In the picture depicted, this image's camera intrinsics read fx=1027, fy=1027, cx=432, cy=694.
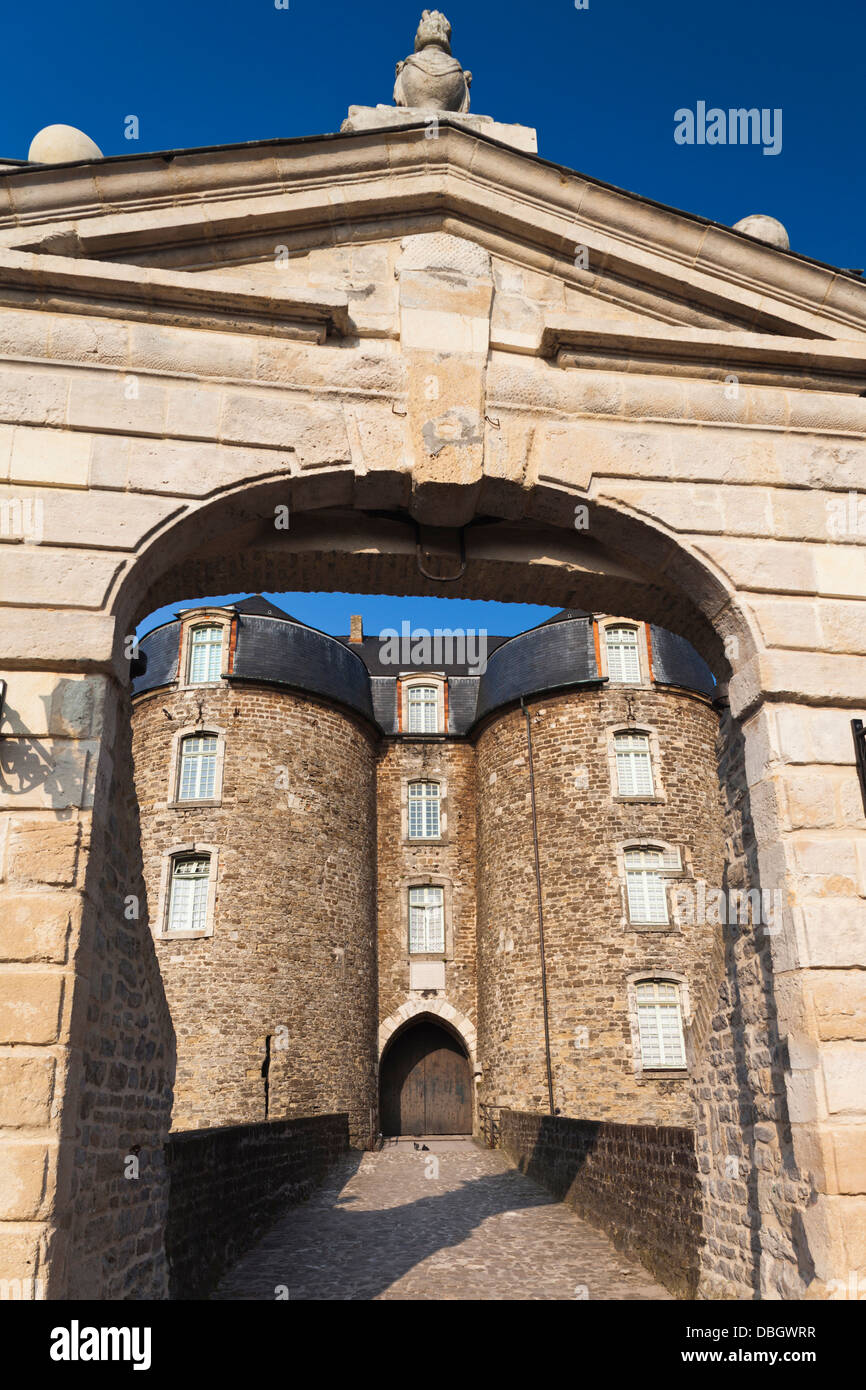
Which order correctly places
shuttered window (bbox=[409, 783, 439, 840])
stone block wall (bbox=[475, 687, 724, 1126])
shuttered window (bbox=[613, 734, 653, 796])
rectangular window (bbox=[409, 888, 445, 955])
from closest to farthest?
stone block wall (bbox=[475, 687, 724, 1126]), shuttered window (bbox=[613, 734, 653, 796]), rectangular window (bbox=[409, 888, 445, 955]), shuttered window (bbox=[409, 783, 439, 840])

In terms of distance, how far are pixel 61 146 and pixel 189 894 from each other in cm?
1254

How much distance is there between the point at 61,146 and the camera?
217 inches

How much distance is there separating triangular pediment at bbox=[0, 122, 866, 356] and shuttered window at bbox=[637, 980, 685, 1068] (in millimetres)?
11787

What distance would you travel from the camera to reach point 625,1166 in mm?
8250

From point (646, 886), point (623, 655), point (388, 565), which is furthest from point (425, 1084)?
point (388, 565)

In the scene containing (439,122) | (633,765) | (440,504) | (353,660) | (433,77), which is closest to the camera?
(440,504)

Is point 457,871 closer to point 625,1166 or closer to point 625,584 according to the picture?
point 625,1166

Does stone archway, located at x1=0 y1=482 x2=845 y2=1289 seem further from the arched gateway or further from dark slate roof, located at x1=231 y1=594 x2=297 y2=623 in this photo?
dark slate roof, located at x1=231 y1=594 x2=297 y2=623

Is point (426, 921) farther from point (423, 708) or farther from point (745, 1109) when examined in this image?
point (745, 1109)

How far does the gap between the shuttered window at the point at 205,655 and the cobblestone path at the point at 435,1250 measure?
8.37 metres

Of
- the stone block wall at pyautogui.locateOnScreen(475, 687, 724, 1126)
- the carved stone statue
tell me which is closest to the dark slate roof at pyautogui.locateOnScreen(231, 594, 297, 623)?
the stone block wall at pyautogui.locateOnScreen(475, 687, 724, 1126)

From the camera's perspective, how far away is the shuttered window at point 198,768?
55.4 feet

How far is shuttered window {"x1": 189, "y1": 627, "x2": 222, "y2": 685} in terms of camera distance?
17.6 metres

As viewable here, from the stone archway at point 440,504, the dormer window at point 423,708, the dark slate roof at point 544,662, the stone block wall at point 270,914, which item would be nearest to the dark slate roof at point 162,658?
the stone block wall at point 270,914
